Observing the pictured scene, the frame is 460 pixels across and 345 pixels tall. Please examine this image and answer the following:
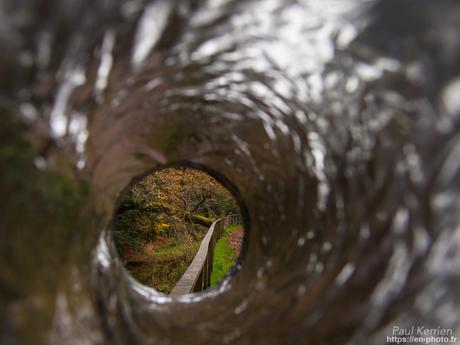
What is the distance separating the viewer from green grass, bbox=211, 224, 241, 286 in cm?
924

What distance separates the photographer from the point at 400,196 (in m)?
0.76

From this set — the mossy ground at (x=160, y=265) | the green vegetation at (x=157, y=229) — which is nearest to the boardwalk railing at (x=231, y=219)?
the green vegetation at (x=157, y=229)

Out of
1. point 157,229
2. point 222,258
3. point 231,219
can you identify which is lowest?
point 157,229

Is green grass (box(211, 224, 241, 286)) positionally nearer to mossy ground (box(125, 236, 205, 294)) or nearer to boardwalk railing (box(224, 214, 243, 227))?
mossy ground (box(125, 236, 205, 294))

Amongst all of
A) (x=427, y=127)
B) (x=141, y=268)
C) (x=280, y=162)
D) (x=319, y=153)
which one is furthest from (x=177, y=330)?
(x=141, y=268)

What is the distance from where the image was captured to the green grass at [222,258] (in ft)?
30.3

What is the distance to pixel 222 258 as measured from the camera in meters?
11.3

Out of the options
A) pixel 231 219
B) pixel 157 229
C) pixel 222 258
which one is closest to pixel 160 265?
pixel 157 229

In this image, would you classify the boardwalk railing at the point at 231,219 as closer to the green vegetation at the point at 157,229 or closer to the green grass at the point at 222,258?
the green grass at the point at 222,258

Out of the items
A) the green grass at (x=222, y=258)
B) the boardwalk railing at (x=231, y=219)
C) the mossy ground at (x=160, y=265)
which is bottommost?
the mossy ground at (x=160, y=265)

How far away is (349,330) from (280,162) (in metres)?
0.69

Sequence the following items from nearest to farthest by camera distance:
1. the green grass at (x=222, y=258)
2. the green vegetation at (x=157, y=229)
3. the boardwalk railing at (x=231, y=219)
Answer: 1. the green vegetation at (x=157, y=229)
2. the green grass at (x=222, y=258)
3. the boardwalk railing at (x=231, y=219)

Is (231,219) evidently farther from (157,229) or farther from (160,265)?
(160,265)

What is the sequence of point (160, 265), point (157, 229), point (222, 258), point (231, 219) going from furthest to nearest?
point (231, 219) < point (222, 258) < point (157, 229) < point (160, 265)
